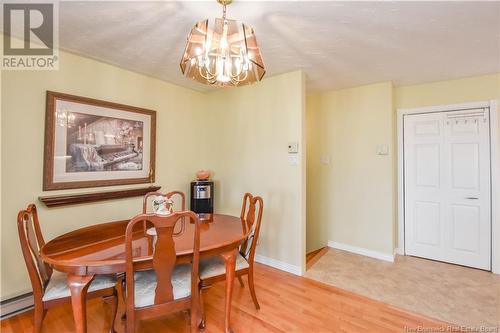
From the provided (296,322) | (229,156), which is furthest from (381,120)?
(296,322)

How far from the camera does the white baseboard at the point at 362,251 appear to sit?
125 inches

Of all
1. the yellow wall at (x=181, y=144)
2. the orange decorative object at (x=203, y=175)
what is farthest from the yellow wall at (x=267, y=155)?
the orange decorative object at (x=203, y=175)

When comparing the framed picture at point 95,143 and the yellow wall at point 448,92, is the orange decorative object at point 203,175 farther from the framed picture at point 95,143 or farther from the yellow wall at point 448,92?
the yellow wall at point 448,92

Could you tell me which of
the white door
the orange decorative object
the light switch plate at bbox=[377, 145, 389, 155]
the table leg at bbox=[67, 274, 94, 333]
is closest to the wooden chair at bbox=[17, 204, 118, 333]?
the table leg at bbox=[67, 274, 94, 333]

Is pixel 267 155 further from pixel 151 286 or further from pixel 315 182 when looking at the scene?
pixel 151 286

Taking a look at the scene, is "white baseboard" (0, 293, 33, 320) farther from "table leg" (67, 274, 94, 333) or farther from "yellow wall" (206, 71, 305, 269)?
"yellow wall" (206, 71, 305, 269)

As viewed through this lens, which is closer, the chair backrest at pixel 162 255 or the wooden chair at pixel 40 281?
the chair backrest at pixel 162 255

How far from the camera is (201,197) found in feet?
10.7

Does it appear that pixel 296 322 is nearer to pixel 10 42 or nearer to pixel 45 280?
pixel 45 280

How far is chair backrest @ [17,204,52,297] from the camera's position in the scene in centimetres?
149

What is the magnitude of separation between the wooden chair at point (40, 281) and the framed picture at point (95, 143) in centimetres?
68

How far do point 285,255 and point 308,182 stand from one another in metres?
1.43

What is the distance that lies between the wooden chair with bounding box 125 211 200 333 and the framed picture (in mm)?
1388

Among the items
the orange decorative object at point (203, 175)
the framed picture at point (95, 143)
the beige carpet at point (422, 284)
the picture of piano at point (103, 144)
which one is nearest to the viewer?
the beige carpet at point (422, 284)
